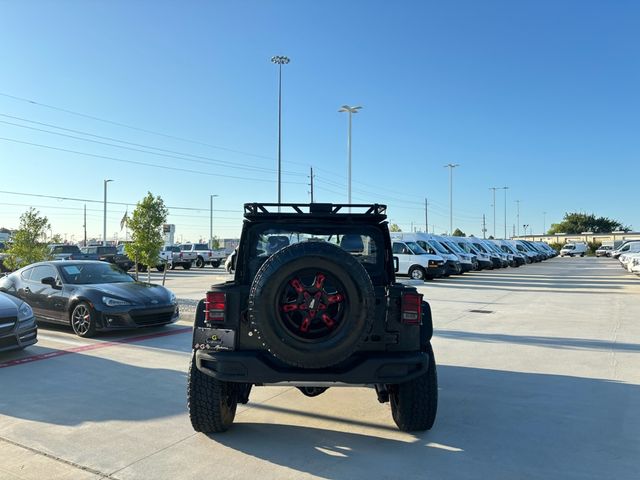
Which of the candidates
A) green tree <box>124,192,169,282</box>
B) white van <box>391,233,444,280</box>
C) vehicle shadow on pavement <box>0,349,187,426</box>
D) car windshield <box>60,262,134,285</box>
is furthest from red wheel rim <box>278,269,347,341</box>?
white van <box>391,233,444,280</box>

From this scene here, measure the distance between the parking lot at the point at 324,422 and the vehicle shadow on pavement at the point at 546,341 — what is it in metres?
0.09

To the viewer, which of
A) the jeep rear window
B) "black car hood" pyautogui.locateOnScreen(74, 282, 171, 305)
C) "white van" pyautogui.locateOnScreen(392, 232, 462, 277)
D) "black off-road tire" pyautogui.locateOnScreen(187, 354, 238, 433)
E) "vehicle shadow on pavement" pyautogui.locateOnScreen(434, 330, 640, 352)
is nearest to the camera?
"black off-road tire" pyautogui.locateOnScreen(187, 354, 238, 433)

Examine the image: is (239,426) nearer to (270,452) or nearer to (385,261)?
(270,452)

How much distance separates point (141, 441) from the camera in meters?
4.18

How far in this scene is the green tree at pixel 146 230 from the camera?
52.0 ft

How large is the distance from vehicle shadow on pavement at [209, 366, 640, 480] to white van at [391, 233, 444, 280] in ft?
55.9

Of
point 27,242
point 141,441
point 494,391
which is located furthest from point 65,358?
point 27,242

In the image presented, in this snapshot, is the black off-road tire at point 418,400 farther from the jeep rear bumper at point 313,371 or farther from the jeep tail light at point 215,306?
the jeep tail light at point 215,306

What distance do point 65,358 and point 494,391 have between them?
5.84 m

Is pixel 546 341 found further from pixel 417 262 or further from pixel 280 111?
pixel 280 111

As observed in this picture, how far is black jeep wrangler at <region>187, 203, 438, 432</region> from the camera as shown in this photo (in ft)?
12.0

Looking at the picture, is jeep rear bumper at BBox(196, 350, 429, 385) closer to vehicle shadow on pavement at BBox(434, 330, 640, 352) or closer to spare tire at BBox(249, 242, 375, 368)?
spare tire at BBox(249, 242, 375, 368)

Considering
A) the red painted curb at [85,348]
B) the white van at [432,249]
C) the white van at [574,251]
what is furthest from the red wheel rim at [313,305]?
the white van at [574,251]

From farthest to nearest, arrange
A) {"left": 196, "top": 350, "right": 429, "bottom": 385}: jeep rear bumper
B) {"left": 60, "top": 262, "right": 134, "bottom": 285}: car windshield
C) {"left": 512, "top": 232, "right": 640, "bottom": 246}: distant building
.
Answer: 1. {"left": 512, "top": 232, "right": 640, "bottom": 246}: distant building
2. {"left": 60, "top": 262, "right": 134, "bottom": 285}: car windshield
3. {"left": 196, "top": 350, "right": 429, "bottom": 385}: jeep rear bumper
